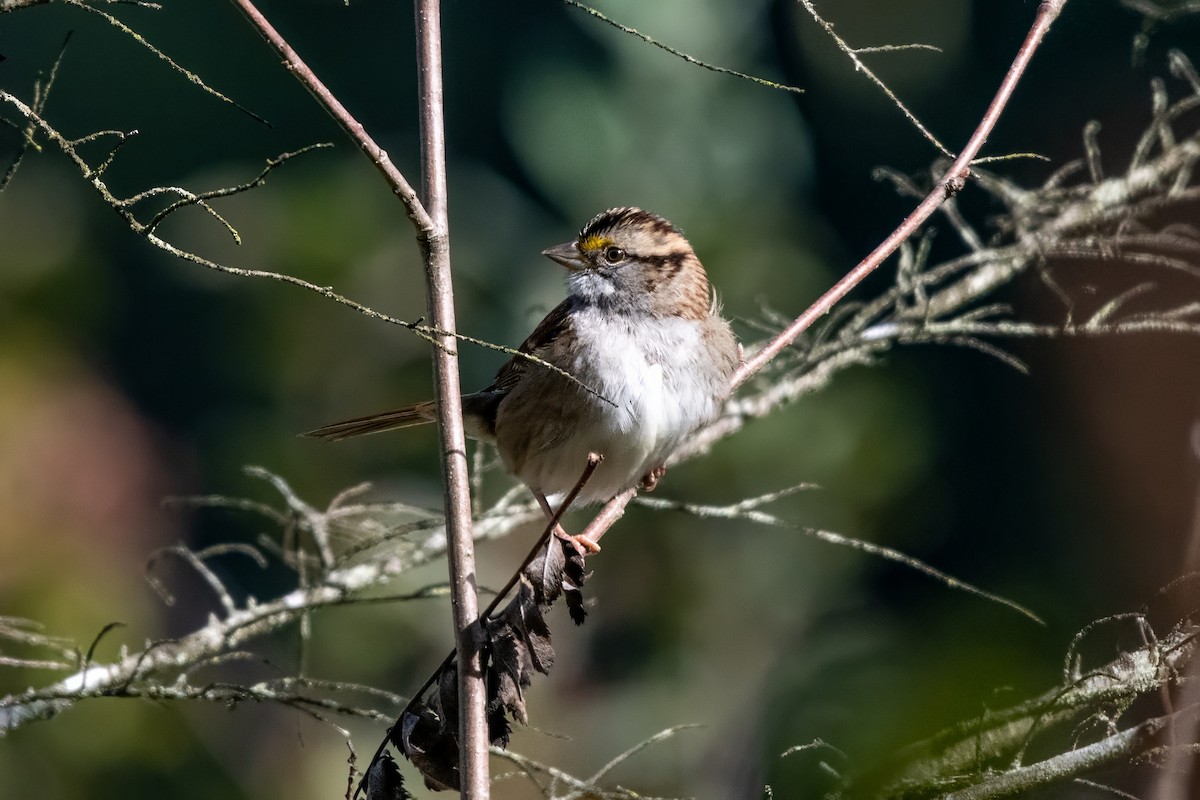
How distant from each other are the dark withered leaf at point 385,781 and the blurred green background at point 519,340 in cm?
214

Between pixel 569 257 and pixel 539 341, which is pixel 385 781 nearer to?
pixel 539 341

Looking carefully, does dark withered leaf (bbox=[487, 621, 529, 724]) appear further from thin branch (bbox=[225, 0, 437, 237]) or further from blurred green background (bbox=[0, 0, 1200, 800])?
blurred green background (bbox=[0, 0, 1200, 800])

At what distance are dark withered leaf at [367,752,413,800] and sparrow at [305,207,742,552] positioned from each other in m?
1.23

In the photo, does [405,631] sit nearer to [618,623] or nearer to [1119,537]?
[618,623]

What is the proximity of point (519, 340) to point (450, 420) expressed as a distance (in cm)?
306

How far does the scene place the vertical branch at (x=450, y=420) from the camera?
1552 millimetres

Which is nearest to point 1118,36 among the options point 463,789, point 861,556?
point 861,556

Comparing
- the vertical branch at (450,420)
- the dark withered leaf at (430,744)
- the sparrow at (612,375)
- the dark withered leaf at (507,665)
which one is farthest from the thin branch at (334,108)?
the sparrow at (612,375)

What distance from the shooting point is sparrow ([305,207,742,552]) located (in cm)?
292

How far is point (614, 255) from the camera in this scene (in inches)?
131

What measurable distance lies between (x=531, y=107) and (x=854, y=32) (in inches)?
58.1

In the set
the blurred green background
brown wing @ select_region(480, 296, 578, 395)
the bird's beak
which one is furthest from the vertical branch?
the blurred green background

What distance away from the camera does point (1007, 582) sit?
3.77 meters

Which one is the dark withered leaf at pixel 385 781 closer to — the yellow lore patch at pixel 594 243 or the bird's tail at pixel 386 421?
the bird's tail at pixel 386 421
